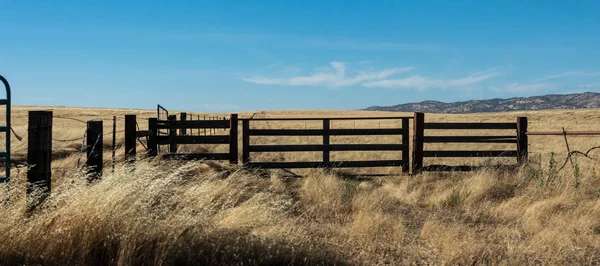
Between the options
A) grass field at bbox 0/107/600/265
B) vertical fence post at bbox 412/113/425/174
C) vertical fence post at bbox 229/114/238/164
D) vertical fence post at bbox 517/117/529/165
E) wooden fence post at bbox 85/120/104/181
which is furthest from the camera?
vertical fence post at bbox 517/117/529/165

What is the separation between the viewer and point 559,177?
878 cm

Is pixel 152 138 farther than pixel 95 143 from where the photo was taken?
Yes

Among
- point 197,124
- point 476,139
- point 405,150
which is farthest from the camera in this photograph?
point 476,139

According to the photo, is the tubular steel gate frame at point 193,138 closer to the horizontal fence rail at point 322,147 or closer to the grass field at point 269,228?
the horizontal fence rail at point 322,147

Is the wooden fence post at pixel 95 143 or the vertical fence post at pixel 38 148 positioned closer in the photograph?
the vertical fence post at pixel 38 148

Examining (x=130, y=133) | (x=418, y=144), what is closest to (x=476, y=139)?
(x=418, y=144)

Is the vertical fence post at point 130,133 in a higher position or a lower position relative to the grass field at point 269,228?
higher

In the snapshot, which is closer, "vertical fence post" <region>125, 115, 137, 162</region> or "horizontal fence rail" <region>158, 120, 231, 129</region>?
"vertical fence post" <region>125, 115, 137, 162</region>

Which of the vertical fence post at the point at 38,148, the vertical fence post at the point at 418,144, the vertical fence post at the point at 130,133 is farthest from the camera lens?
the vertical fence post at the point at 418,144

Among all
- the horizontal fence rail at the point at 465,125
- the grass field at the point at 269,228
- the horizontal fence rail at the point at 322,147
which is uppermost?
the horizontal fence rail at the point at 465,125

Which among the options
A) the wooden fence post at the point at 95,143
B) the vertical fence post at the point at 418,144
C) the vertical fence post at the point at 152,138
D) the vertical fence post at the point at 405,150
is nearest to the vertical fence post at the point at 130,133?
the vertical fence post at the point at 152,138

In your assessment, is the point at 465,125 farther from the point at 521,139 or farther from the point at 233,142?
the point at 233,142

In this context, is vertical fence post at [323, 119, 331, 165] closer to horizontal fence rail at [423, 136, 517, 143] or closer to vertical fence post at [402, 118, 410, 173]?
vertical fence post at [402, 118, 410, 173]

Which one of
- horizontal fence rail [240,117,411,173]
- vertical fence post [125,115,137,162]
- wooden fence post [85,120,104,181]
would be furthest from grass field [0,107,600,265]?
horizontal fence rail [240,117,411,173]
